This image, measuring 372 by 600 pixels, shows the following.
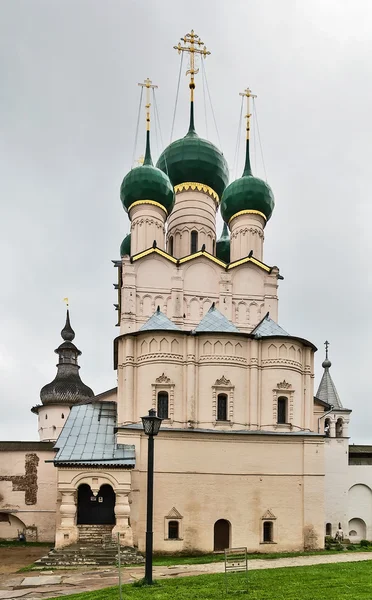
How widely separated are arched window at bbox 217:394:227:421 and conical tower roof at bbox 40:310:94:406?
594 inches

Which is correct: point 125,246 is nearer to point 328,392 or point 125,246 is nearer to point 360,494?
point 328,392

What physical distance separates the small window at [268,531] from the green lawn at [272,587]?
623 cm

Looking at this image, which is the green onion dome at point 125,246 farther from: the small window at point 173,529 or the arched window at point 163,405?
the small window at point 173,529

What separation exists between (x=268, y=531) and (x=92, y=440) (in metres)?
6.09

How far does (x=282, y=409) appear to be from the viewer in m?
19.9

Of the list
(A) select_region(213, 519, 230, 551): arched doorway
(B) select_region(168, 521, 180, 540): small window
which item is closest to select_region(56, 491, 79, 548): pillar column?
(B) select_region(168, 521, 180, 540): small window

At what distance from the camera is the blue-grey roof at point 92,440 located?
17641mm

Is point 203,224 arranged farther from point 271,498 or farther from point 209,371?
point 271,498

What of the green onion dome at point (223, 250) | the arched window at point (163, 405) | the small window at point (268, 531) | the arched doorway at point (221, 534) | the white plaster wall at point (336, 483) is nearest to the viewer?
the arched doorway at point (221, 534)

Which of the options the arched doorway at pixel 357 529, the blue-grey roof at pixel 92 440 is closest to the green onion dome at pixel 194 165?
the blue-grey roof at pixel 92 440

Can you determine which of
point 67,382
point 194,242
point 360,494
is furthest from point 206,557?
point 67,382

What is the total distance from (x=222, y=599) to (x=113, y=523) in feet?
31.1

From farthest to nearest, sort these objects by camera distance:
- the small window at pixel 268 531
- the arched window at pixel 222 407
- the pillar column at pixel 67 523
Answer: the arched window at pixel 222 407, the small window at pixel 268 531, the pillar column at pixel 67 523

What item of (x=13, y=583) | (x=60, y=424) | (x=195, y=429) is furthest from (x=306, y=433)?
(x=60, y=424)
